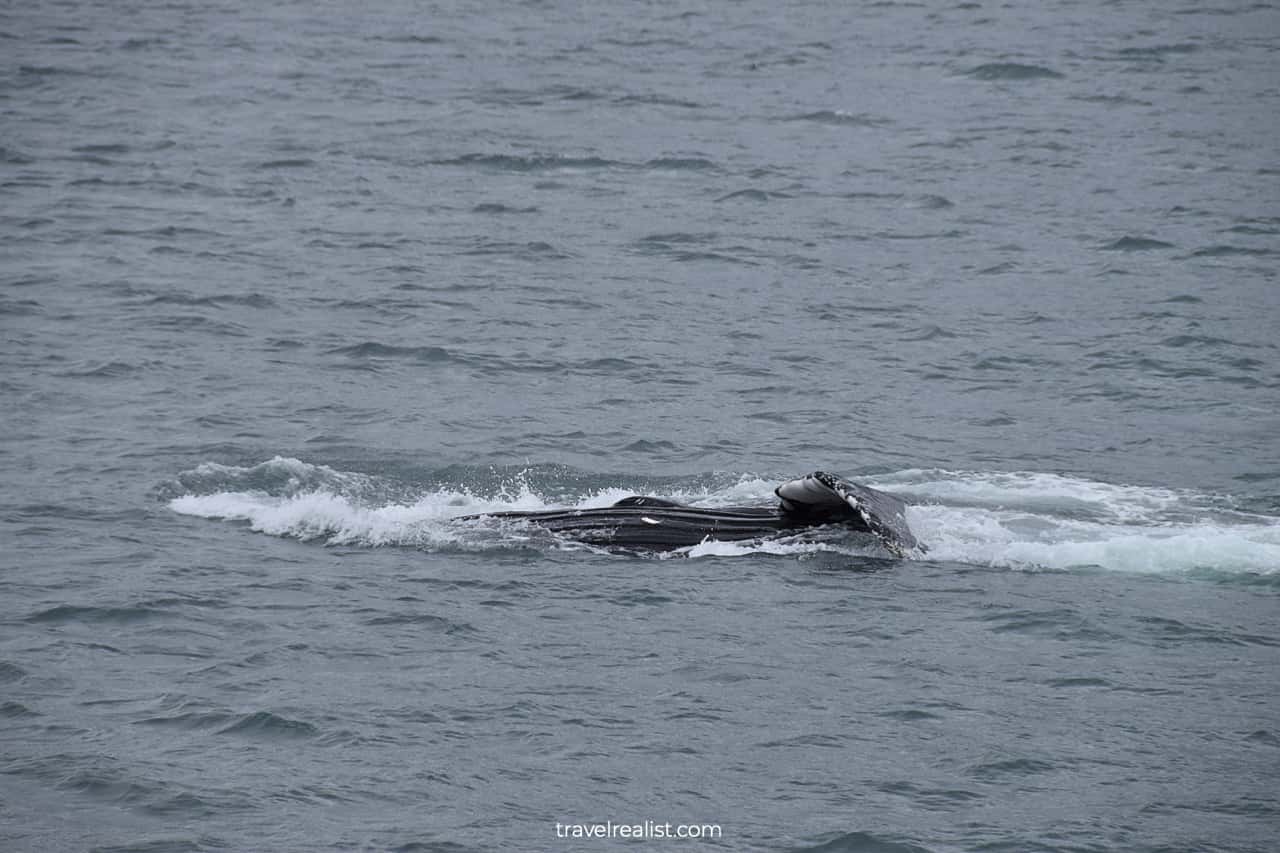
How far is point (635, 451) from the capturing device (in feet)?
61.2

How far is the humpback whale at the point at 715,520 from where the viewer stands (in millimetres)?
15203

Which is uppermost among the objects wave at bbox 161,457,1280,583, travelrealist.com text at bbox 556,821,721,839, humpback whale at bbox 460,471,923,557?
humpback whale at bbox 460,471,923,557

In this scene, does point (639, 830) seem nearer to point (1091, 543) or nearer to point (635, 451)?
point (1091, 543)

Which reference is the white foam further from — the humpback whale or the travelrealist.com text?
the travelrealist.com text

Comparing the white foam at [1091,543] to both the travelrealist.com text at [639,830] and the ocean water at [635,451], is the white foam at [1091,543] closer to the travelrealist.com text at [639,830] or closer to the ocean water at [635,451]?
the ocean water at [635,451]

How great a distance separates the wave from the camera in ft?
50.8

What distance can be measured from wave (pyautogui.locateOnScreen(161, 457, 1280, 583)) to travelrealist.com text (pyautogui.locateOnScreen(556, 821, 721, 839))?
4836mm

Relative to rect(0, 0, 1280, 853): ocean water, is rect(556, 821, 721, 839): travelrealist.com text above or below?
below

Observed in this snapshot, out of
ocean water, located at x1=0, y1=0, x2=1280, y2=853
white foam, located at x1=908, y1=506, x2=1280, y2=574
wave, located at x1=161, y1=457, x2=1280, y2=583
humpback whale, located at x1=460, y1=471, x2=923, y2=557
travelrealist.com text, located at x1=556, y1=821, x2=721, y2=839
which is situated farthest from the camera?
wave, located at x1=161, y1=457, x2=1280, y2=583

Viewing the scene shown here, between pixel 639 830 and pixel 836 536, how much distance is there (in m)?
5.28

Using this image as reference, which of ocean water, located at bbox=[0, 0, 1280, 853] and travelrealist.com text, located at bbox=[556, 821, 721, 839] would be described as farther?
ocean water, located at bbox=[0, 0, 1280, 853]

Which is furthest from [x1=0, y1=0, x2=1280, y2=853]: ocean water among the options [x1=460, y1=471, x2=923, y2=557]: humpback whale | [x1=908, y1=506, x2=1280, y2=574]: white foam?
[x1=460, y1=471, x2=923, y2=557]: humpback whale

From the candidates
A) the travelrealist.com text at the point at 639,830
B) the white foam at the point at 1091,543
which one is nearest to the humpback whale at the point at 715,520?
the white foam at the point at 1091,543

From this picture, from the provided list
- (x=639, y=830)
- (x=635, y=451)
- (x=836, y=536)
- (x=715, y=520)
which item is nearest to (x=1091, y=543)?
(x=836, y=536)
